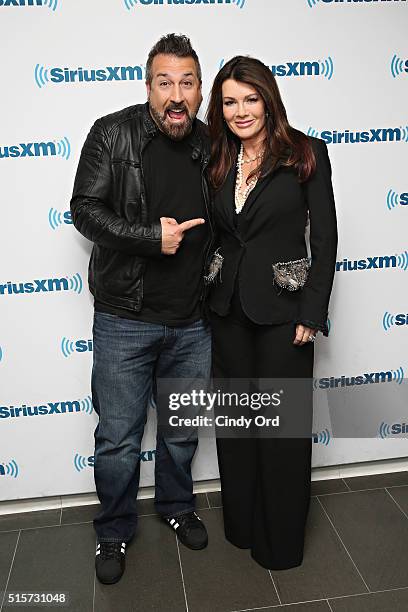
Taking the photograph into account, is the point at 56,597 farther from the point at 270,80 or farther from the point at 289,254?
the point at 270,80

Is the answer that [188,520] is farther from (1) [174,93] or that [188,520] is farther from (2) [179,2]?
(2) [179,2]

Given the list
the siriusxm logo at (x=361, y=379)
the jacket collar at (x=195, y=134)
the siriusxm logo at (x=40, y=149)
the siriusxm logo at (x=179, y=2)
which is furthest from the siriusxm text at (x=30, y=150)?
the siriusxm logo at (x=361, y=379)

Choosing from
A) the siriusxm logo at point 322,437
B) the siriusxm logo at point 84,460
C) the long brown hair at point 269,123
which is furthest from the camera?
the siriusxm logo at point 322,437

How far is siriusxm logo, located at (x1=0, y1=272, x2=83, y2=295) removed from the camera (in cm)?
229

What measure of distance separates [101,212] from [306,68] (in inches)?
35.4

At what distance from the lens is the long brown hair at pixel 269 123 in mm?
1831

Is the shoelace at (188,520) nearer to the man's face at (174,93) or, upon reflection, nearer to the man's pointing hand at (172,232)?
the man's pointing hand at (172,232)

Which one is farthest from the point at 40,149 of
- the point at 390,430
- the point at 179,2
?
the point at 390,430

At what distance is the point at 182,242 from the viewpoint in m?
2.02

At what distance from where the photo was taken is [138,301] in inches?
79.6

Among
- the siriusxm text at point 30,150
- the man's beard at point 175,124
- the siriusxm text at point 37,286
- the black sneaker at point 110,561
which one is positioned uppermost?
the man's beard at point 175,124

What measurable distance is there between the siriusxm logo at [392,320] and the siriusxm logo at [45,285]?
3.85ft

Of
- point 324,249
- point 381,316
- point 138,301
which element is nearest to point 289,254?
point 324,249

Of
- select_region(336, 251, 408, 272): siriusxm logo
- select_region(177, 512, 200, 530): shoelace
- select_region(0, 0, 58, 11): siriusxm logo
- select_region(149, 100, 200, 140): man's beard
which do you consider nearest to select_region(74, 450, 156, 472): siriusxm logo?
select_region(177, 512, 200, 530): shoelace
